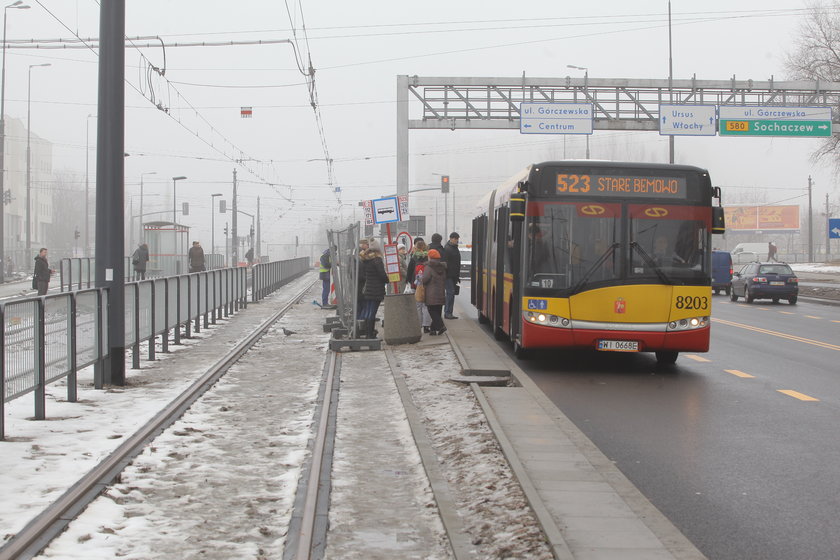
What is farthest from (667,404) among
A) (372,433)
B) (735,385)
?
(372,433)

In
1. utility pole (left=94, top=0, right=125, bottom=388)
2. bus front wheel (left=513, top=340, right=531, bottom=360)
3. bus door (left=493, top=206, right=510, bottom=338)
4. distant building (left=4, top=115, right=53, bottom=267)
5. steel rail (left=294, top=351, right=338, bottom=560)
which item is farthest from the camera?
distant building (left=4, top=115, right=53, bottom=267)

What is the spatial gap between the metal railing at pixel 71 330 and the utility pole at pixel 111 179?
0.67 ft

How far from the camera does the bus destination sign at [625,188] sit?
1397 cm

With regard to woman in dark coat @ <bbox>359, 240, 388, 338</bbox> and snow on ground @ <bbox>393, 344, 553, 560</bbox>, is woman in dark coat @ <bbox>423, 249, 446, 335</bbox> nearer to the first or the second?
woman in dark coat @ <bbox>359, 240, 388, 338</bbox>

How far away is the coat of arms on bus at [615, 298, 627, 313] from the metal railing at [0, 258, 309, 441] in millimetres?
6428

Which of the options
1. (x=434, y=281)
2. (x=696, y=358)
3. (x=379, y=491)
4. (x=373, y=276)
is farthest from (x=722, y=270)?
(x=379, y=491)

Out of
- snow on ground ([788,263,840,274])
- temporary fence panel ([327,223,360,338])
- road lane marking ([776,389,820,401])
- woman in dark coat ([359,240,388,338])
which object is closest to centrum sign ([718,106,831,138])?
temporary fence panel ([327,223,360,338])

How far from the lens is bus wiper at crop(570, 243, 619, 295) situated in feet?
45.1

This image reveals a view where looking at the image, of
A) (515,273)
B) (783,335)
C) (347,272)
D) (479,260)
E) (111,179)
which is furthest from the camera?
(479,260)

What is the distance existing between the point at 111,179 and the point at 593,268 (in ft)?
20.6

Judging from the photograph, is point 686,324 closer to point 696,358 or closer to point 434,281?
point 696,358

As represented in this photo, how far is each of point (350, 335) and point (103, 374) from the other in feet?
21.5

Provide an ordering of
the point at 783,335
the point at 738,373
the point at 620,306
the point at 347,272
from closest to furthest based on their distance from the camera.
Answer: the point at 620,306, the point at 738,373, the point at 347,272, the point at 783,335

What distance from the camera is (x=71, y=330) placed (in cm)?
1069
